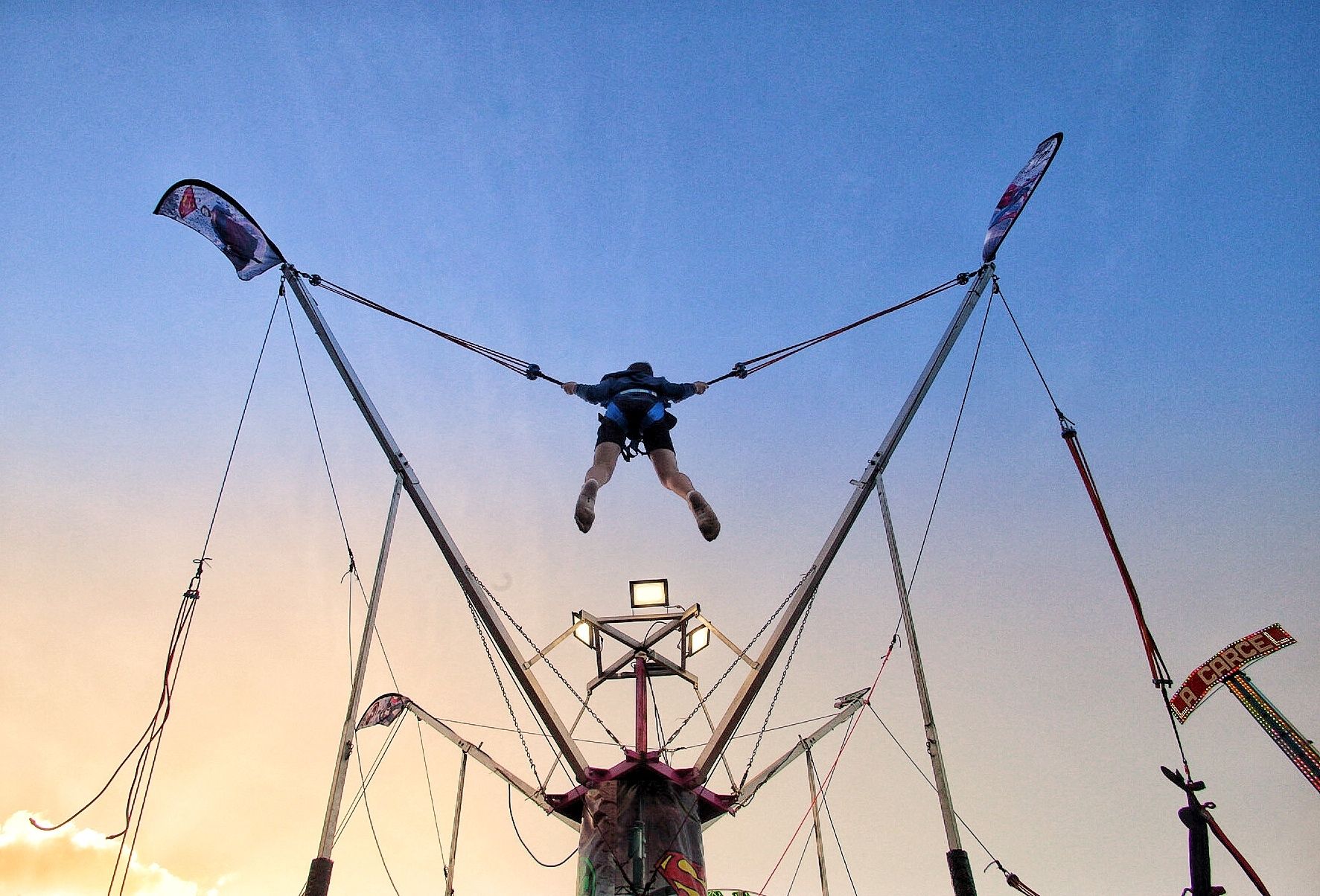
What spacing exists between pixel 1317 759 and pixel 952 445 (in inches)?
200

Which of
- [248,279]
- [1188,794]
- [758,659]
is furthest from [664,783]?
[248,279]

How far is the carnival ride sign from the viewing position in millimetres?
8414

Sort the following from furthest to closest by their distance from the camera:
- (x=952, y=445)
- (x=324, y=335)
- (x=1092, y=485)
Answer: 1. (x=952, y=445)
2. (x=324, y=335)
3. (x=1092, y=485)

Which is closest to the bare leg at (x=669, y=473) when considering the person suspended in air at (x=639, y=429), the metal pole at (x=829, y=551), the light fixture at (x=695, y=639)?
the person suspended in air at (x=639, y=429)

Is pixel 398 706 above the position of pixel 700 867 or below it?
above

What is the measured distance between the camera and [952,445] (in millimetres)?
10523

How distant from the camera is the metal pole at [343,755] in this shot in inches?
224

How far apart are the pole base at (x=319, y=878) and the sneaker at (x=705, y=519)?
14.7ft

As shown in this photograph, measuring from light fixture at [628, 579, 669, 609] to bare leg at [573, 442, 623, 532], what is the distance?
234 centimetres

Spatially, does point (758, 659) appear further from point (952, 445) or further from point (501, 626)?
point (952, 445)

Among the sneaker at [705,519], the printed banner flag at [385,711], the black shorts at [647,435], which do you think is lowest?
the sneaker at [705,519]

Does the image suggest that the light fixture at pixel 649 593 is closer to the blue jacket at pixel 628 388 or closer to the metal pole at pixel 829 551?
the metal pole at pixel 829 551

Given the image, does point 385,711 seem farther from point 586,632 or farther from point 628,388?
point 628,388

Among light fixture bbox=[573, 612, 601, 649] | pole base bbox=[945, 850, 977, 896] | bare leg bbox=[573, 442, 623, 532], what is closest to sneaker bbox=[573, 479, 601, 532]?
bare leg bbox=[573, 442, 623, 532]
